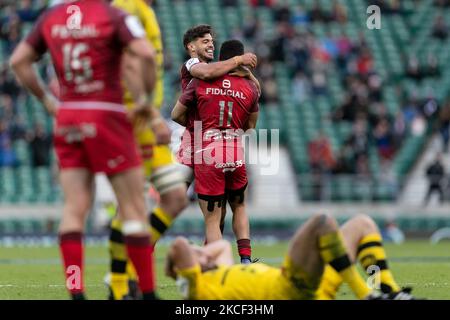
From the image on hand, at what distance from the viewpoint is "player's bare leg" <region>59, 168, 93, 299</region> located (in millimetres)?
8531

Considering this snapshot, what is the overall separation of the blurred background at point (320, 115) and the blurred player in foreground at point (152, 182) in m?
17.7

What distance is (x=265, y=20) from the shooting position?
113 ft

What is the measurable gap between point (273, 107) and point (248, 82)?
59.6 ft

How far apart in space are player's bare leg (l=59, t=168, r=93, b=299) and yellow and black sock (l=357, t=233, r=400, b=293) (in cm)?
232

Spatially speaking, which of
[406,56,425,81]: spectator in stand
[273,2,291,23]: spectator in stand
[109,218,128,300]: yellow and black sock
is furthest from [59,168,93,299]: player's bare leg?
[273,2,291,23]: spectator in stand

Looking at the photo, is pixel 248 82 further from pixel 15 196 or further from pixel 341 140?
pixel 341 140

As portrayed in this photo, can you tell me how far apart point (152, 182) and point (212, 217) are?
318 centimetres

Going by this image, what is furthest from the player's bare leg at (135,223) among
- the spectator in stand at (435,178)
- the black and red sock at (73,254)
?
the spectator in stand at (435,178)

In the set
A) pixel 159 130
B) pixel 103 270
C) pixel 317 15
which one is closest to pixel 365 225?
pixel 159 130

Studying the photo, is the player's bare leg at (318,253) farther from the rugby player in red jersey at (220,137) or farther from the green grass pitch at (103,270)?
the rugby player in red jersey at (220,137)

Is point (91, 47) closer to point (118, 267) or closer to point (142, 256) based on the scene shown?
point (142, 256)

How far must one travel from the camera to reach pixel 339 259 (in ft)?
26.6

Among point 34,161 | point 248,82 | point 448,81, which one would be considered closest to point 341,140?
point 448,81

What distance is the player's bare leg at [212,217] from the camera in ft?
40.4
